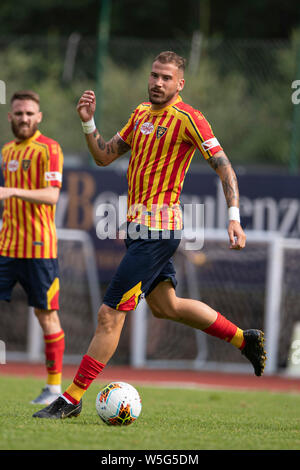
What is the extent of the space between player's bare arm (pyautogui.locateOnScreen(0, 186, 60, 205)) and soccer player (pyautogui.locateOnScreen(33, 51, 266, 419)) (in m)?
0.67

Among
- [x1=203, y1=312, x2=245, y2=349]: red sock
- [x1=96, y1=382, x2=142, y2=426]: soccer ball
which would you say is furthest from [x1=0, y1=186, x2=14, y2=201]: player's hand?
[x1=203, y1=312, x2=245, y2=349]: red sock

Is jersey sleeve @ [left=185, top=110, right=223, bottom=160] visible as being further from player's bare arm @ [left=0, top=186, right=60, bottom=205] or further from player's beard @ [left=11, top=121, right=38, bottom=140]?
player's beard @ [left=11, top=121, right=38, bottom=140]

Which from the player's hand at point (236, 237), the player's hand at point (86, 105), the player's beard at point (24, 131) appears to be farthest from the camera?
the player's beard at point (24, 131)

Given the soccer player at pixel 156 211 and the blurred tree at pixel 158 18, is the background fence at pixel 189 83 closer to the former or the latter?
the blurred tree at pixel 158 18

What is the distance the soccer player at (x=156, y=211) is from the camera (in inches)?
185

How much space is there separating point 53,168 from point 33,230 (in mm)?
491

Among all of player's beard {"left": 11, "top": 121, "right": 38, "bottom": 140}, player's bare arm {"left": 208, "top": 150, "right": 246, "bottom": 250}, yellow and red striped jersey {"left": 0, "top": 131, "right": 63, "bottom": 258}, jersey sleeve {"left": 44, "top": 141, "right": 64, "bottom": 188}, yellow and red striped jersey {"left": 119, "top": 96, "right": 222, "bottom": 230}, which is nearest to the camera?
player's bare arm {"left": 208, "top": 150, "right": 246, "bottom": 250}

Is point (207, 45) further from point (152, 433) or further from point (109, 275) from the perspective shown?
point (152, 433)

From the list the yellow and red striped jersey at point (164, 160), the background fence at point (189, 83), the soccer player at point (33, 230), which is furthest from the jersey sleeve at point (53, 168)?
the background fence at point (189, 83)

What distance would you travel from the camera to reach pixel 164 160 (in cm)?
486

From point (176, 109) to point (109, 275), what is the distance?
247 inches

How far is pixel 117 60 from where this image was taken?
12.8 metres

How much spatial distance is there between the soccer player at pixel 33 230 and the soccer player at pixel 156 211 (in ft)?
3.02

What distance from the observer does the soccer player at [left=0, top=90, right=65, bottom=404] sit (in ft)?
19.4
